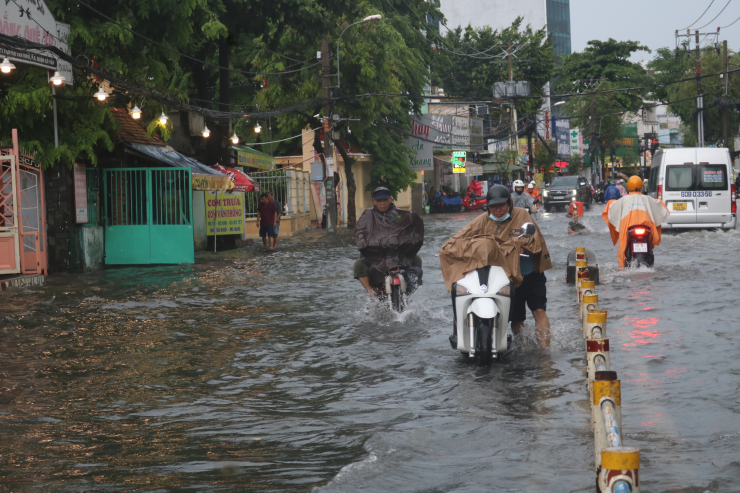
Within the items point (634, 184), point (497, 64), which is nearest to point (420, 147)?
point (497, 64)

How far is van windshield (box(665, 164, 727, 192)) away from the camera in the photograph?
2298cm

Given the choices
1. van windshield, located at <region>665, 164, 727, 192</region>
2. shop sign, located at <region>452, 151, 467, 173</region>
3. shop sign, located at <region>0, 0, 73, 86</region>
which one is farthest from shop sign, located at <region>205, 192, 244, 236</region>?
shop sign, located at <region>452, 151, 467, 173</region>

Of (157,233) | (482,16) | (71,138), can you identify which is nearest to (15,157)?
(71,138)

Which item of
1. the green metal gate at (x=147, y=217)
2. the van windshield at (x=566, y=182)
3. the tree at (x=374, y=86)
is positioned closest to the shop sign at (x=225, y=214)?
the green metal gate at (x=147, y=217)

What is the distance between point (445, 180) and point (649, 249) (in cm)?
5202

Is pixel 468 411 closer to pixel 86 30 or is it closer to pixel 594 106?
pixel 86 30

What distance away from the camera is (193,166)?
22.5 meters

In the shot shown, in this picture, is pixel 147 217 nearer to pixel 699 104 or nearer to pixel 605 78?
pixel 699 104

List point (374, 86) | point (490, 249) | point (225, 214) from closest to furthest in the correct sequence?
point (490, 249) → point (225, 214) → point (374, 86)

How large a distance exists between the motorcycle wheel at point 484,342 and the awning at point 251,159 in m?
21.8

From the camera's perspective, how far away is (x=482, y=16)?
318ft

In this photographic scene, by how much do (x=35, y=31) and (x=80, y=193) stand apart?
150 inches

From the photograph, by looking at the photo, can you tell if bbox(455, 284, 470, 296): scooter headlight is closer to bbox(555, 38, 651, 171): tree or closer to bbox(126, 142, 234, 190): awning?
bbox(126, 142, 234, 190): awning

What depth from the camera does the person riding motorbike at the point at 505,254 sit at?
25.4 ft
